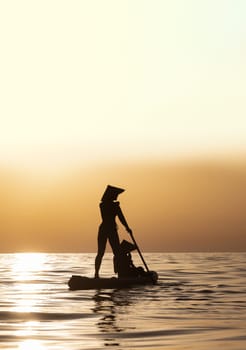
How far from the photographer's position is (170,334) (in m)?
12.7

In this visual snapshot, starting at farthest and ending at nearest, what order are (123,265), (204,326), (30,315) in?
(123,265)
(30,315)
(204,326)

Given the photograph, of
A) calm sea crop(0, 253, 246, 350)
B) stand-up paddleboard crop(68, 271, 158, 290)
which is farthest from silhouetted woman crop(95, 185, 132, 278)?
calm sea crop(0, 253, 246, 350)

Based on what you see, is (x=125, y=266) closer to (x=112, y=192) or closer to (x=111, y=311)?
(x=112, y=192)

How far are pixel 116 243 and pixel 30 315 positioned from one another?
886cm

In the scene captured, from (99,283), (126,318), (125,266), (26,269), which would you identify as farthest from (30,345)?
(26,269)

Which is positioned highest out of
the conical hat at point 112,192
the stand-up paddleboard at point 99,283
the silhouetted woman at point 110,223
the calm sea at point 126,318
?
the conical hat at point 112,192

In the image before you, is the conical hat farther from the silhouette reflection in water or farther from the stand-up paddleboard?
the silhouette reflection in water

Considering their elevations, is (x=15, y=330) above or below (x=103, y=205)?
below

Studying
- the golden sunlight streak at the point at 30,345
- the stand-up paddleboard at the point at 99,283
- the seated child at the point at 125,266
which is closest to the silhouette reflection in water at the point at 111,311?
the stand-up paddleboard at the point at 99,283

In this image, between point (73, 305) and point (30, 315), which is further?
point (73, 305)

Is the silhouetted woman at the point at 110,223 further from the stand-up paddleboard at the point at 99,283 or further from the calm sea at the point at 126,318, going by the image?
the calm sea at the point at 126,318

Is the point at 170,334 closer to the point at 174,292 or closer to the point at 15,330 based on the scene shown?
the point at 15,330

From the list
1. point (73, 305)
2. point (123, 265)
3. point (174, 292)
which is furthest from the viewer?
point (123, 265)

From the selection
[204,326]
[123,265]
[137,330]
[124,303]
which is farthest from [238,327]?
[123,265]
